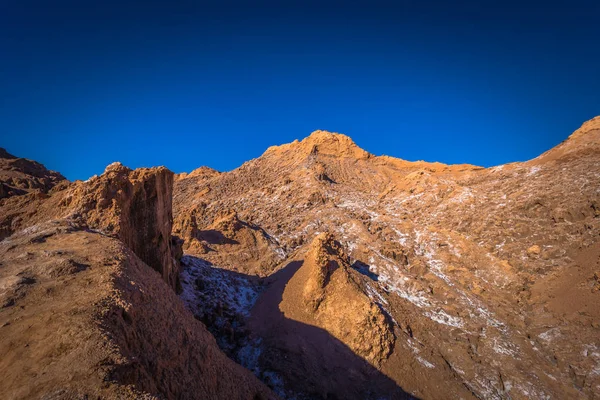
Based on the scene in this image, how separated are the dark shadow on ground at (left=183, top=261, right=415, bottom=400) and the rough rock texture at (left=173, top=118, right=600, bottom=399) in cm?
5

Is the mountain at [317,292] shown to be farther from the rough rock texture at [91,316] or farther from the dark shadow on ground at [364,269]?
the dark shadow on ground at [364,269]

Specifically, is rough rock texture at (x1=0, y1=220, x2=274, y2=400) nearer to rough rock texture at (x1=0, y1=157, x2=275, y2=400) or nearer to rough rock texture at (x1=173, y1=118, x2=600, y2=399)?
rough rock texture at (x1=0, y1=157, x2=275, y2=400)

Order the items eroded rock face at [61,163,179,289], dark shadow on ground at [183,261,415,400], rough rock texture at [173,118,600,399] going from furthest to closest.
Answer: rough rock texture at [173,118,600,399] → dark shadow on ground at [183,261,415,400] → eroded rock face at [61,163,179,289]

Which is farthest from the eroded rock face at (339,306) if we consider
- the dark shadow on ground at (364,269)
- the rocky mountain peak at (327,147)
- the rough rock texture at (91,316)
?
the rocky mountain peak at (327,147)

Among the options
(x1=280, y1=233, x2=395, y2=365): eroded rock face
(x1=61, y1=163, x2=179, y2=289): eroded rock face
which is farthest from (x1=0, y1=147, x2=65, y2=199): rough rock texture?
(x1=280, y1=233, x2=395, y2=365): eroded rock face

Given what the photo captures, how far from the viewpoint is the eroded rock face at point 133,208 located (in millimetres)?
9617

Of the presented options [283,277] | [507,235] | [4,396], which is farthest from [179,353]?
[507,235]

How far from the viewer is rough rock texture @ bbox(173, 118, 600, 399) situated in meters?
11.7

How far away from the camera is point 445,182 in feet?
90.0

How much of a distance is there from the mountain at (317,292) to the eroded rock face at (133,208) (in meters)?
0.06

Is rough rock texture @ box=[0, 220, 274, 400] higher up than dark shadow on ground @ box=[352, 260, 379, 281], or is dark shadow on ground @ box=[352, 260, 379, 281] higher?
rough rock texture @ box=[0, 220, 274, 400]

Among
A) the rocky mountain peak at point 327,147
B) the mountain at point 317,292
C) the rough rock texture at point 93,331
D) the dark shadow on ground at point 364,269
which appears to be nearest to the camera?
the rough rock texture at point 93,331

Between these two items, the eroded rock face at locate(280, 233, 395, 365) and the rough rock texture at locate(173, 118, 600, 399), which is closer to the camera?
the rough rock texture at locate(173, 118, 600, 399)

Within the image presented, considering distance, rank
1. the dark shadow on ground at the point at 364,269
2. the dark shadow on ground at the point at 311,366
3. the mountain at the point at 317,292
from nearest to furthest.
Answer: the mountain at the point at 317,292
the dark shadow on ground at the point at 311,366
the dark shadow on ground at the point at 364,269
